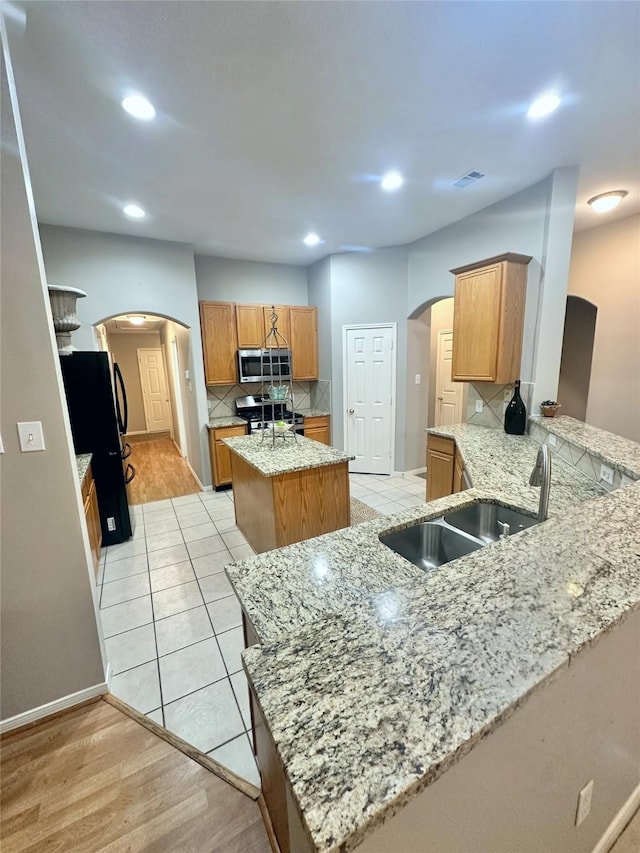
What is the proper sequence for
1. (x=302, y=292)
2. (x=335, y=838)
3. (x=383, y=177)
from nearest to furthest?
(x=335, y=838) → (x=383, y=177) → (x=302, y=292)

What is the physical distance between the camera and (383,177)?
2.80 metres

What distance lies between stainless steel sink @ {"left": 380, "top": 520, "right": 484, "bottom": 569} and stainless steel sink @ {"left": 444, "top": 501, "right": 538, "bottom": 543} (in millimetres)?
142

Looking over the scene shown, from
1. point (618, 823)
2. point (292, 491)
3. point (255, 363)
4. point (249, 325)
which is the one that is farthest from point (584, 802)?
point (249, 325)

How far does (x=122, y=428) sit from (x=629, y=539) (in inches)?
155

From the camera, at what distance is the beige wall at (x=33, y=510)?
4.51 ft

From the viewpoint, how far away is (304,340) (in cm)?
515

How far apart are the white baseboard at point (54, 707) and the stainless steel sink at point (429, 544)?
1635 mm

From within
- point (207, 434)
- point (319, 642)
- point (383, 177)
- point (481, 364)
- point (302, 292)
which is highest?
point (383, 177)

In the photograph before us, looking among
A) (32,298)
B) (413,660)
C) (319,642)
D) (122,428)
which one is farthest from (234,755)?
(122,428)

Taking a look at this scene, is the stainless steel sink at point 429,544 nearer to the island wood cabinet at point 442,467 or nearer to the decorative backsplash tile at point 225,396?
the island wood cabinet at point 442,467

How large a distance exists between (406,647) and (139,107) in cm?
282

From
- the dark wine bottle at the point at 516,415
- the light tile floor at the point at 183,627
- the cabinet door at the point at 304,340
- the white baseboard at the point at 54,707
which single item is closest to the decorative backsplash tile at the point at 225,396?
the cabinet door at the point at 304,340

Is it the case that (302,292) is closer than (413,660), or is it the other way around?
(413,660)

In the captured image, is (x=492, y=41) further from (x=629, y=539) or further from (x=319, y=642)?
(x=319, y=642)
